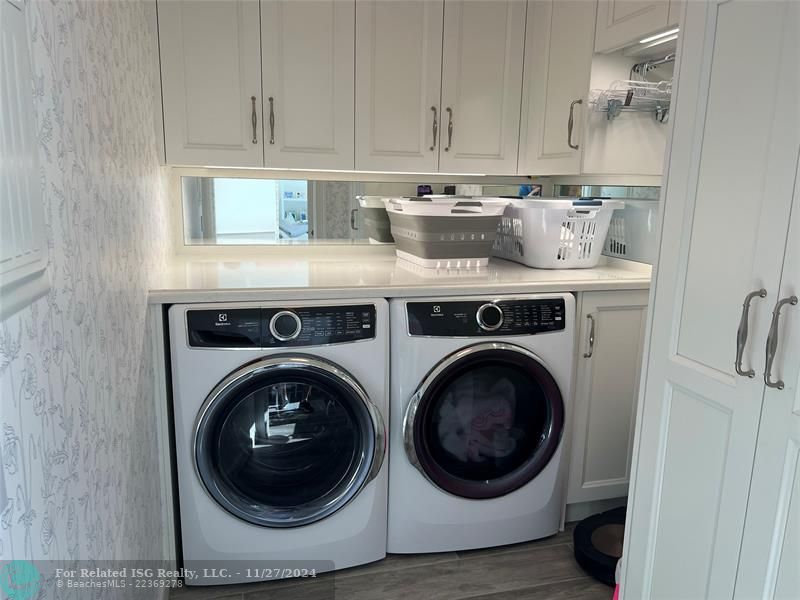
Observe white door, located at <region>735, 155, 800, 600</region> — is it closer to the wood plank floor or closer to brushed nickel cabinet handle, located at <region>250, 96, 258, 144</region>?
the wood plank floor

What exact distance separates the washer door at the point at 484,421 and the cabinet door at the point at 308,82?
3.37 ft

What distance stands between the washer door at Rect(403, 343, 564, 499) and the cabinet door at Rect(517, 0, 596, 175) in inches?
35.0

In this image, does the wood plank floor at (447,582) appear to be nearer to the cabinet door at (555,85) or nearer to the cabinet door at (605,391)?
the cabinet door at (605,391)

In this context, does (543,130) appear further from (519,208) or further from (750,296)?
(750,296)

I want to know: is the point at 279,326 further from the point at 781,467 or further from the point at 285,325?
the point at 781,467

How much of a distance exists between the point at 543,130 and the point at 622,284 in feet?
2.56

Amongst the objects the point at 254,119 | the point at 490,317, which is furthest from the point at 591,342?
the point at 254,119

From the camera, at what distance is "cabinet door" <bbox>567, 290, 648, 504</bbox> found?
7.24 ft

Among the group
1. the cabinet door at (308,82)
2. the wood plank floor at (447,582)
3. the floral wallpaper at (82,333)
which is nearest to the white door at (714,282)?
the wood plank floor at (447,582)

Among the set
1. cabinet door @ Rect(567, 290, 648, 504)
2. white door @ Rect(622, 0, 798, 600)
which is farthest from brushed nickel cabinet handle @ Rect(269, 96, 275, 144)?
white door @ Rect(622, 0, 798, 600)

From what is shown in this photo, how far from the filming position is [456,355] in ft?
6.51

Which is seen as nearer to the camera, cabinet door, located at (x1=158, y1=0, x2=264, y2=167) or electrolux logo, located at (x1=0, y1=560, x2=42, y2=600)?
electrolux logo, located at (x1=0, y1=560, x2=42, y2=600)

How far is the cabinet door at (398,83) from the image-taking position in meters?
2.36

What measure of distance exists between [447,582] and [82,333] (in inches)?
61.1
